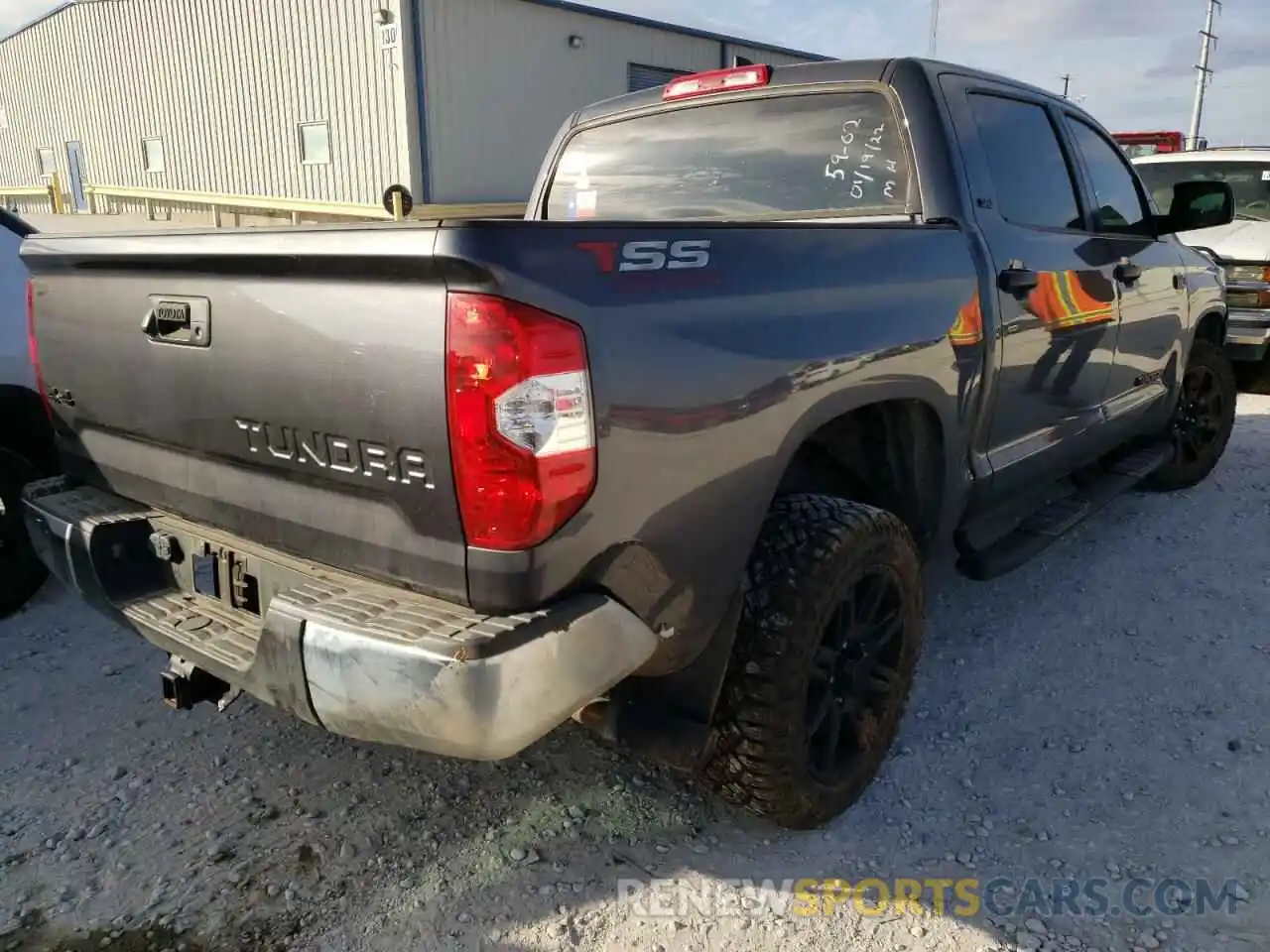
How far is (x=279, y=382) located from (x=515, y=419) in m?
0.59

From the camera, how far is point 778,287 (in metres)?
2.12

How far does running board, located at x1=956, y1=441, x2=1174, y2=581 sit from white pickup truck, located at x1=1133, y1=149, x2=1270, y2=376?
286 centimetres

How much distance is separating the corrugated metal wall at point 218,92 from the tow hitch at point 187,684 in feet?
51.5

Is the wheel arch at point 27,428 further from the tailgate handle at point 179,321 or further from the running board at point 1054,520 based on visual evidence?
the running board at point 1054,520

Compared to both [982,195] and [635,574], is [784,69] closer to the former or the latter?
[982,195]

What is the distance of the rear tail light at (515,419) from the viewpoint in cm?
165

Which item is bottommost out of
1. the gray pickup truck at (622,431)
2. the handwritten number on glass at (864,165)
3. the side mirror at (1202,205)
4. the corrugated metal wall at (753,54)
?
the gray pickup truck at (622,431)

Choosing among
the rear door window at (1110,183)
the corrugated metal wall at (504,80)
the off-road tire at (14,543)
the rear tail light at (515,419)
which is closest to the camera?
the rear tail light at (515,419)

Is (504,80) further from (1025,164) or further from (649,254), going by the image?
(649,254)

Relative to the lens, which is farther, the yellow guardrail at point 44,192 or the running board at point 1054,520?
the yellow guardrail at point 44,192

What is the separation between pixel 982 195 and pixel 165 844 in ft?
9.76

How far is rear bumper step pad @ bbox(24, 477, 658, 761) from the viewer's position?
168cm

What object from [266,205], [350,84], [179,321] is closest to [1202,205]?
[179,321]

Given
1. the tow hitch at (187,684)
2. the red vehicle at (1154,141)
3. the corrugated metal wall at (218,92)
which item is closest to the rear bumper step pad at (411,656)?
the tow hitch at (187,684)
